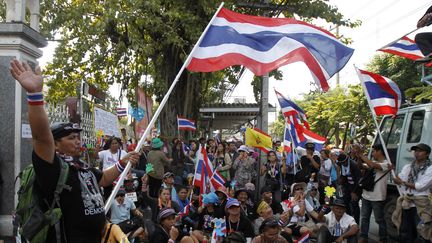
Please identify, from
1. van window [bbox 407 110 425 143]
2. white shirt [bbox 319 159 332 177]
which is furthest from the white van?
white shirt [bbox 319 159 332 177]

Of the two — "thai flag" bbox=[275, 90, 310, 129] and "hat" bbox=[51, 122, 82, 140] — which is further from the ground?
"thai flag" bbox=[275, 90, 310, 129]

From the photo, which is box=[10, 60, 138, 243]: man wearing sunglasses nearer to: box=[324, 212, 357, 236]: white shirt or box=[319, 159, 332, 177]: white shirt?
box=[324, 212, 357, 236]: white shirt

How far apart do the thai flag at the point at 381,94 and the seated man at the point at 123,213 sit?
4.20 metres

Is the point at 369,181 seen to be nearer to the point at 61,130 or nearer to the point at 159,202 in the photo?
the point at 159,202

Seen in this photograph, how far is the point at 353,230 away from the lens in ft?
22.2

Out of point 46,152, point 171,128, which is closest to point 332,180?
point 171,128

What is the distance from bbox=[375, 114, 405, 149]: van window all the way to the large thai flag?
3.01 metres

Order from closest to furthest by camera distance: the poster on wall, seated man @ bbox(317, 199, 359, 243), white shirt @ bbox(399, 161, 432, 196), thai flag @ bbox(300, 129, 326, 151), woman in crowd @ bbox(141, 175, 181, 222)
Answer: white shirt @ bbox(399, 161, 432, 196) < seated man @ bbox(317, 199, 359, 243) < woman in crowd @ bbox(141, 175, 181, 222) < the poster on wall < thai flag @ bbox(300, 129, 326, 151)

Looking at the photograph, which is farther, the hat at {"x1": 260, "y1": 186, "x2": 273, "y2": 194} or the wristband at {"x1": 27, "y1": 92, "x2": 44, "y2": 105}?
the hat at {"x1": 260, "y1": 186, "x2": 273, "y2": 194}

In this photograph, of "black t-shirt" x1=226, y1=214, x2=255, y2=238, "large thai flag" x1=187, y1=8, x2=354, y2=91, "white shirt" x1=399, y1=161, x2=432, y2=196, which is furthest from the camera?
"black t-shirt" x1=226, y1=214, x2=255, y2=238

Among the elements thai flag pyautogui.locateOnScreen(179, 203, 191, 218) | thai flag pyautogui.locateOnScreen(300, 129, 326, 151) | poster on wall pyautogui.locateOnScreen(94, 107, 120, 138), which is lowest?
thai flag pyautogui.locateOnScreen(179, 203, 191, 218)

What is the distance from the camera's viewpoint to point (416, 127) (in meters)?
7.59

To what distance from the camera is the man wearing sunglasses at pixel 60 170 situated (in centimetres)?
238

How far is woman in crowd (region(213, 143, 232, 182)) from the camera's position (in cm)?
1113
